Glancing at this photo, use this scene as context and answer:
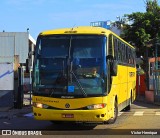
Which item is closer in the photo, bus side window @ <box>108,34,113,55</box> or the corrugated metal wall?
bus side window @ <box>108,34,113,55</box>

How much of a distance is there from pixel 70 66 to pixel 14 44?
46.2m

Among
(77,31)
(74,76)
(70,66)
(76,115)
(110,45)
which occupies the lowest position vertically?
(76,115)

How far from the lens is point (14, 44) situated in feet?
192

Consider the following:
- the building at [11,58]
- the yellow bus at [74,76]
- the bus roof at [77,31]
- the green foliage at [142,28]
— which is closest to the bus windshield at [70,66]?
the yellow bus at [74,76]

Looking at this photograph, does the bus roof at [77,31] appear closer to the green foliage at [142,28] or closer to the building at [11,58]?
the building at [11,58]

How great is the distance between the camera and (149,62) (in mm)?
33906

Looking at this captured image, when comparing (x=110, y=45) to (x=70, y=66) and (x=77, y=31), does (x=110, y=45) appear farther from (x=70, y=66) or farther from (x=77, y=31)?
(x=70, y=66)

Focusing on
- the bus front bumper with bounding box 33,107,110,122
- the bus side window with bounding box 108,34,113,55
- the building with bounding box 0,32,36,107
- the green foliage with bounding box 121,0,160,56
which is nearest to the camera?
the bus front bumper with bounding box 33,107,110,122

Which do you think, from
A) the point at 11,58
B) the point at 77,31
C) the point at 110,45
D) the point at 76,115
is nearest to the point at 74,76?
the point at 76,115

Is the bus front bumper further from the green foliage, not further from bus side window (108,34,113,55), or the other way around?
the green foliage

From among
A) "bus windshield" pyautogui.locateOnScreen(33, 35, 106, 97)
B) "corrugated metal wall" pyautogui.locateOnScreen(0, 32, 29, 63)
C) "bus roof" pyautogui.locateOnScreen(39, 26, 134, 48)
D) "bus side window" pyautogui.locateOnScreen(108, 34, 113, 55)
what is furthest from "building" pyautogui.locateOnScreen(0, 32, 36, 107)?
"bus side window" pyautogui.locateOnScreen(108, 34, 113, 55)

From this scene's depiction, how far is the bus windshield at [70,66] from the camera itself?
13.0 metres

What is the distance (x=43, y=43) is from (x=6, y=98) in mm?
9300

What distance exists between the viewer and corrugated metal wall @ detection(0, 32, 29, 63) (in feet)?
191
